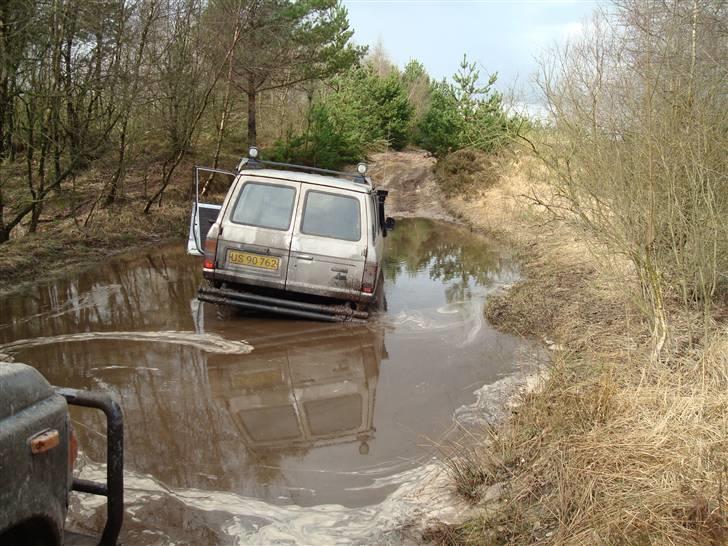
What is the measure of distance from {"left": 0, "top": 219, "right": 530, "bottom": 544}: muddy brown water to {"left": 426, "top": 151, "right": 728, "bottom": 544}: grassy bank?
0.72 m

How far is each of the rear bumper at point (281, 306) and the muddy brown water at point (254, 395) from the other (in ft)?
0.76

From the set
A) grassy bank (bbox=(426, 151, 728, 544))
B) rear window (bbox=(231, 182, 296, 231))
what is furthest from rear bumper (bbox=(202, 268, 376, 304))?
grassy bank (bbox=(426, 151, 728, 544))

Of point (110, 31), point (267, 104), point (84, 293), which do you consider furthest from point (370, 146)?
point (84, 293)

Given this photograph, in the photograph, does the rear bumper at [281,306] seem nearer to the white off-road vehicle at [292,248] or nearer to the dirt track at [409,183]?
the white off-road vehicle at [292,248]

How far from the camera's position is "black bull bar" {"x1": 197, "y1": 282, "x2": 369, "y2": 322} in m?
7.96

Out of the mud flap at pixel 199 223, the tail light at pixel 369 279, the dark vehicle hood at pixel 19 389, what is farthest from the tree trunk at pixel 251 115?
the dark vehicle hood at pixel 19 389

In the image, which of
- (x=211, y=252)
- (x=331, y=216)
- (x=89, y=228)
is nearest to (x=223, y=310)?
(x=211, y=252)

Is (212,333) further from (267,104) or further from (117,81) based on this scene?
(267,104)

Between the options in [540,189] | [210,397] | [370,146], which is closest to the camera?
[210,397]

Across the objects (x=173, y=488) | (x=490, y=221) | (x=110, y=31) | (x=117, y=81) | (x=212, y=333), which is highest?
(x=110, y=31)

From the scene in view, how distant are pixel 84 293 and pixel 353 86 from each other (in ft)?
80.4

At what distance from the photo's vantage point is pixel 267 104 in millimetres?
30984

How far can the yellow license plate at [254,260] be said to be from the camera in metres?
8.00

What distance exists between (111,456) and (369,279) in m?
5.69
